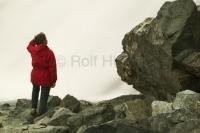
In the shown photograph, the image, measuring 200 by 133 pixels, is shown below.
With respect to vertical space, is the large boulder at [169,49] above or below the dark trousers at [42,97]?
above

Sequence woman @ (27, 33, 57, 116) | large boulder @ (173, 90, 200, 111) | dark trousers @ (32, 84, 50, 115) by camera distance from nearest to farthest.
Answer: large boulder @ (173, 90, 200, 111)
woman @ (27, 33, 57, 116)
dark trousers @ (32, 84, 50, 115)

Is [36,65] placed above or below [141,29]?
below

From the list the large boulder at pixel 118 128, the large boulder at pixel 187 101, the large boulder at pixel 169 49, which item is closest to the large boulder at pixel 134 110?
the large boulder at pixel 169 49

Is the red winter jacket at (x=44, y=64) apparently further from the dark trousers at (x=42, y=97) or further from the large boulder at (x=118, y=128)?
the large boulder at (x=118, y=128)

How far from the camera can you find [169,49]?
403 inches

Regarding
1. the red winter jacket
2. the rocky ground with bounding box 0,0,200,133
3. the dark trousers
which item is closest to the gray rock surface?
the rocky ground with bounding box 0,0,200,133

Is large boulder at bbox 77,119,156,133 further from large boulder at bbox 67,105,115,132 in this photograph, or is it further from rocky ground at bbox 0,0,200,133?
large boulder at bbox 67,105,115,132

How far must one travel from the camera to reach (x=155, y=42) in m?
10.7

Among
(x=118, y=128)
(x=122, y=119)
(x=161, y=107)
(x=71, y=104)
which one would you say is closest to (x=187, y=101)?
(x=161, y=107)

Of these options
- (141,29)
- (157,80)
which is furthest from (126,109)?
(141,29)

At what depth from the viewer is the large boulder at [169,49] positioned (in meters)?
10.2

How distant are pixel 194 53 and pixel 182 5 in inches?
44.7

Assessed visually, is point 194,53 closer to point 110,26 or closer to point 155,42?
point 155,42

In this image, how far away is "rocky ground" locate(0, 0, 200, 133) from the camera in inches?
304
